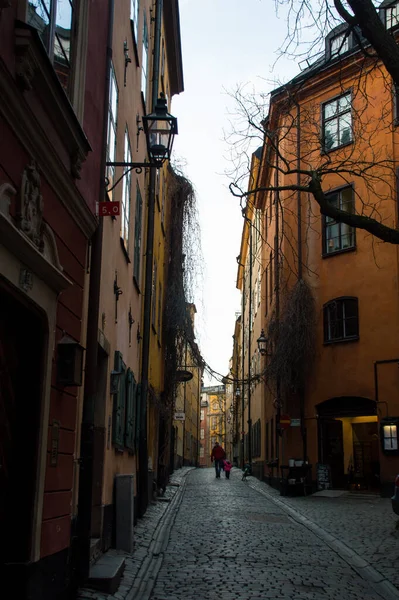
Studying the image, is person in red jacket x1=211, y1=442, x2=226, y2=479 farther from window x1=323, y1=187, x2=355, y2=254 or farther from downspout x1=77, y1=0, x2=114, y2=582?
downspout x1=77, y1=0, x2=114, y2=582

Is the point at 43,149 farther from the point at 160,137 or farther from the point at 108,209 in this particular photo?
the point at 160,137

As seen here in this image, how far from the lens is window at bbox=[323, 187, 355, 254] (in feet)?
72.4

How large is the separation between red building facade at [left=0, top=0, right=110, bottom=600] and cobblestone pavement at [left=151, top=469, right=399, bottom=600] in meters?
1.68

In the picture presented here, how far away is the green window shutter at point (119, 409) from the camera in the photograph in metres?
10.2

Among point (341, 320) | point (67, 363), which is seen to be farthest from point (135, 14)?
point (341, 320)

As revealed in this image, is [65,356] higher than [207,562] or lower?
higher

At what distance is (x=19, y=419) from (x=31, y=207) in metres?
1.66

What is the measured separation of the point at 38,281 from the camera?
220 inches

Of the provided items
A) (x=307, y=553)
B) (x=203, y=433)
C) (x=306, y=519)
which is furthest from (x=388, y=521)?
(x=203, y=433)

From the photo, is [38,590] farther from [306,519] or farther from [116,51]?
[306,519]

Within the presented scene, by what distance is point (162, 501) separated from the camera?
708 inches

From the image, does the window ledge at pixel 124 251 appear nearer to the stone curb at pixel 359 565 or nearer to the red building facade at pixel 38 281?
the red building facade at pixel 38 281

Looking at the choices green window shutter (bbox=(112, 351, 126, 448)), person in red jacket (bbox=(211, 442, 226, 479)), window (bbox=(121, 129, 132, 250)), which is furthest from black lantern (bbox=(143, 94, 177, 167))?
person in red jacket (bbox=(211, 442, 226, 479))

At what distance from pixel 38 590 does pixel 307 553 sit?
4.91 m
